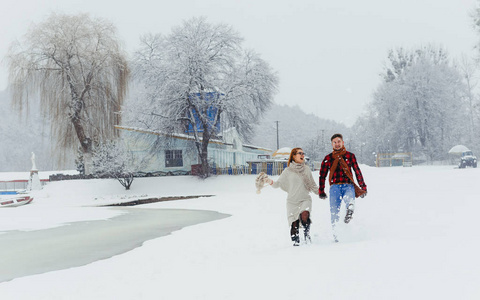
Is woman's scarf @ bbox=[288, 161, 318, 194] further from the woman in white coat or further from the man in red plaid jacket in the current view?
the man in red plaid jacket

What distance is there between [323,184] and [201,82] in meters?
26.8

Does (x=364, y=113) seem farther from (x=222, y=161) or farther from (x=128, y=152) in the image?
(x=128, y=152)

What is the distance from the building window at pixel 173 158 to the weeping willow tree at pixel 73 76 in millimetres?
4574

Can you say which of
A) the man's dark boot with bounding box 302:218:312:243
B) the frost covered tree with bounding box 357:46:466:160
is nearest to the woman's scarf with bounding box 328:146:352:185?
the man's dark boot with bounding box 302:218:312:243

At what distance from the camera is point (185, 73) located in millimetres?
34062

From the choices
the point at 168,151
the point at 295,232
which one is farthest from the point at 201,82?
the point at 295,232

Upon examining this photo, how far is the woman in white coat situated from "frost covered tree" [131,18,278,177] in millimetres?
25868

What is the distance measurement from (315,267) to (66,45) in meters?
33.5

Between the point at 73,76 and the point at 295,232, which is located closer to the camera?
the point at 295,232

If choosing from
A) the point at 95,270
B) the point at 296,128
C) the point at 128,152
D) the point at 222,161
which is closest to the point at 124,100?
the point at 128,152

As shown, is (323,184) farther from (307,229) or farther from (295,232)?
(295,232)

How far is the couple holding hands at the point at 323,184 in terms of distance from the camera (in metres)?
7.86

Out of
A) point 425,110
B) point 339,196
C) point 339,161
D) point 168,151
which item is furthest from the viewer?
point 425,110

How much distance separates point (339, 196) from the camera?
7.99 m
